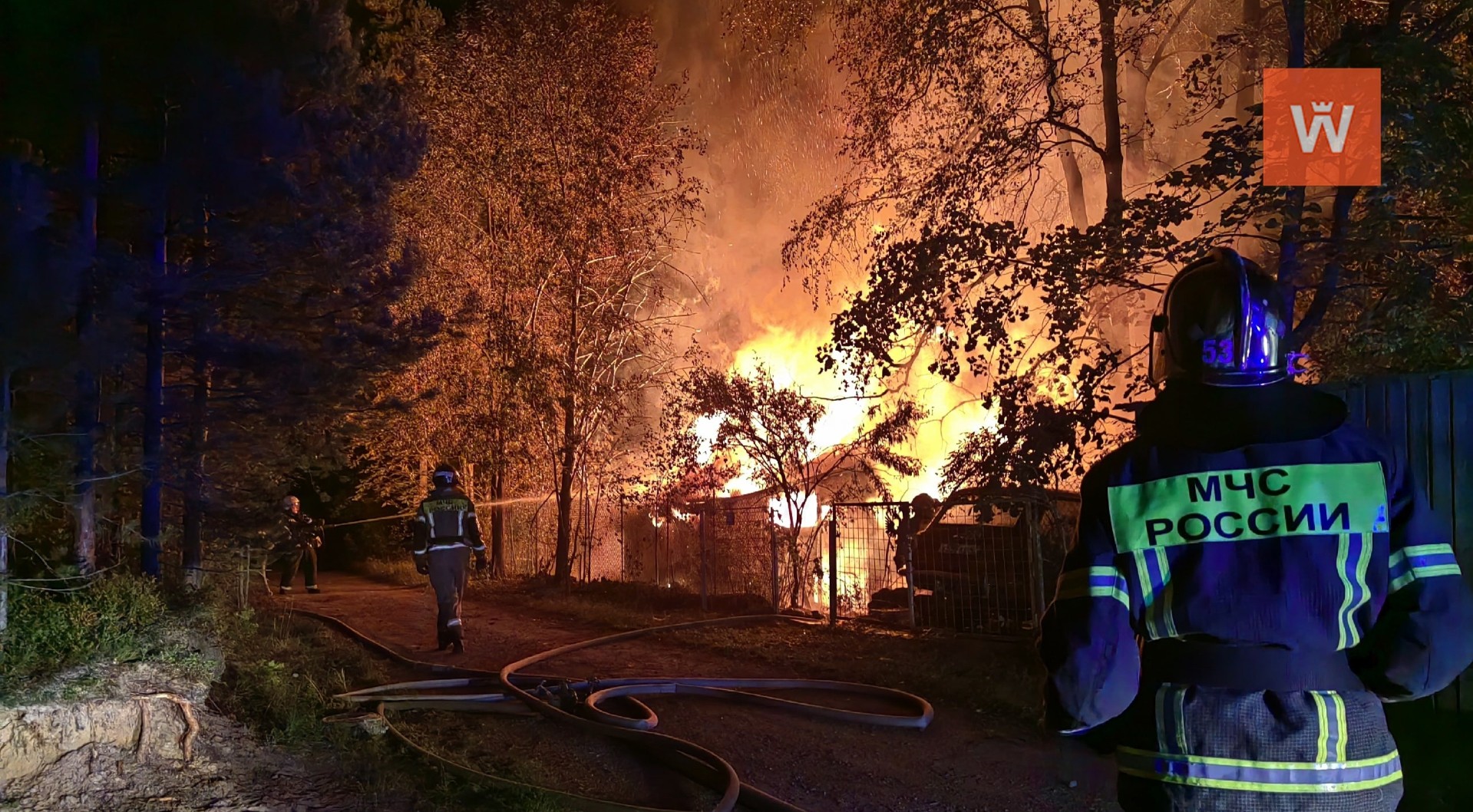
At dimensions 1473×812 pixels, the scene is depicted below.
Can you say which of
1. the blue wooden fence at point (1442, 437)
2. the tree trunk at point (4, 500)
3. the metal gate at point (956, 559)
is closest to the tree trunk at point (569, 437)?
the metal gate at point (956, 559)

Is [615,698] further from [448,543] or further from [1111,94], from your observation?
[1111,94]

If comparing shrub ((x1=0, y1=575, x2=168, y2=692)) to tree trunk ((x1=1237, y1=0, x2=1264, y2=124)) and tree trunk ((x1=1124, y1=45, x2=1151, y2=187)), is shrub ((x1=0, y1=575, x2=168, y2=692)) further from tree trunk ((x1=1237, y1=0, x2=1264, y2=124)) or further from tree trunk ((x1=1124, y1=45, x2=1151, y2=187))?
tree trunk ((x1=1124, y1=45, x2=1151, y2=187))

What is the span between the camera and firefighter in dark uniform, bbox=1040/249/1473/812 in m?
1.79

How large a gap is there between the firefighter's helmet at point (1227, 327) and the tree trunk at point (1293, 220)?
177 inches

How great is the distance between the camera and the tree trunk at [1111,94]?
816cm

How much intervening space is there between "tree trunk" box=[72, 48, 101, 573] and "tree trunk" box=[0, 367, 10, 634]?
764 mm

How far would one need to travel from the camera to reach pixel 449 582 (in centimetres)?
923

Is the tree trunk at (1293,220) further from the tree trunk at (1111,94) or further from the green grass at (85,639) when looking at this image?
the green grass at (85,639)

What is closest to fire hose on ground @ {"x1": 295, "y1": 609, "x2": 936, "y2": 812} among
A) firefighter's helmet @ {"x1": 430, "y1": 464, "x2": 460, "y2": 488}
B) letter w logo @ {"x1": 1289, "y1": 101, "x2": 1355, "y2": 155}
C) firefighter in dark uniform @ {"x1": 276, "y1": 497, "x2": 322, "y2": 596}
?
firefighter's helmet @ {"x1": 430, "y1": 464, "x2": 460, "y2": 488}

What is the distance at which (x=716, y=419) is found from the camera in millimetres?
12914

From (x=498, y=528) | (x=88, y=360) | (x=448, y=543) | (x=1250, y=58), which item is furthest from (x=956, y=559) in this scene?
(x=498, y=528)

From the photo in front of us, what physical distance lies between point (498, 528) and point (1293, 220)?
14586mm

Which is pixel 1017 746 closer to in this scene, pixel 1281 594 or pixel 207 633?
pixel 1281 594

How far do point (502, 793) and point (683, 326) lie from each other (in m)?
13.8
